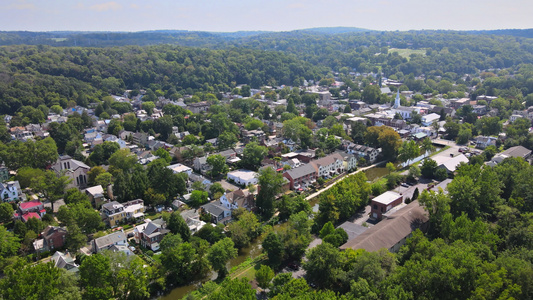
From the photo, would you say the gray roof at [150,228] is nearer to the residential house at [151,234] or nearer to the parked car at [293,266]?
the residential house at [151,234]

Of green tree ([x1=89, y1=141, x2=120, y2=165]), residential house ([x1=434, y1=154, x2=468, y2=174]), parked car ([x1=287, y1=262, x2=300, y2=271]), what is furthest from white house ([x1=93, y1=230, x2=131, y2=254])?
residential house ([x1=434, y1=154, x2=468, y2=174])

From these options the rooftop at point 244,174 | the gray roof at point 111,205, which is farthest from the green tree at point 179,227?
the rooftop at point 244,174

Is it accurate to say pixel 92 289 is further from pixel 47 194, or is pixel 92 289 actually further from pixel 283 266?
pixel 47 194

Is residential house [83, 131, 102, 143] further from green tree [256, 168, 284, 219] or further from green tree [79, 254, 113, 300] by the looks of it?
green tree [79, 254, 113, 300]

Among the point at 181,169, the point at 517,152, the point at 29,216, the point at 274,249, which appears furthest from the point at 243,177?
the point at 517,152

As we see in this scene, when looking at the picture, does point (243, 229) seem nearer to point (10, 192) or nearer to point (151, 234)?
point (151, 234)

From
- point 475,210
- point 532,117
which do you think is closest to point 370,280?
point 475,210
